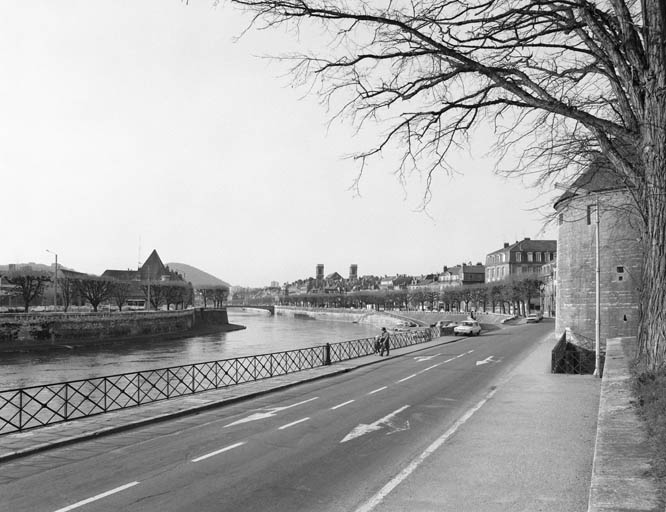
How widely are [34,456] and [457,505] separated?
802 cm

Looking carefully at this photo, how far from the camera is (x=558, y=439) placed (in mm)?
10961

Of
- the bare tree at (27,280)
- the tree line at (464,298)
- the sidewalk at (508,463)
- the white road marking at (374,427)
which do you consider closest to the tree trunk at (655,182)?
the sidewalk at (508,463)

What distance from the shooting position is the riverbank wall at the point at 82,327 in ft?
172

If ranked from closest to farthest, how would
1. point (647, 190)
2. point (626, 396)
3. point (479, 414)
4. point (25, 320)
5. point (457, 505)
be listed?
point (457, 505), point (647, 190), point (626, 396), point (479, 414), point (25, 320)

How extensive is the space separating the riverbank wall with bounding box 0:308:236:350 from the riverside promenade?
4223 cm

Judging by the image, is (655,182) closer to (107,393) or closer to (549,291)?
(107,393)

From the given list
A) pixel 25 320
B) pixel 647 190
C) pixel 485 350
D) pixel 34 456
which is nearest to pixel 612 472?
pixel 647 190

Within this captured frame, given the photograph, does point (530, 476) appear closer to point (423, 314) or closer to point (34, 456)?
point (34, 456)

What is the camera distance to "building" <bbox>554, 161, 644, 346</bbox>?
35.3 metres

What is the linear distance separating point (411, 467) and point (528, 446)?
8.55 ft

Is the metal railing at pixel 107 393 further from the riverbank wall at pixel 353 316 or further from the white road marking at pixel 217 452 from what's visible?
→ the riverbank wall at pixel 353 316

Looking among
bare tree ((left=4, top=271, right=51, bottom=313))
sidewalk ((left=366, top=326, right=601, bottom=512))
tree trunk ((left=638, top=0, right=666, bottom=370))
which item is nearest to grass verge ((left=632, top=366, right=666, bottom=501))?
tree trunk ((left=638, top=0, right=666, bottom=370))

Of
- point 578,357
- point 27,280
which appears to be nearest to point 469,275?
point 27,280

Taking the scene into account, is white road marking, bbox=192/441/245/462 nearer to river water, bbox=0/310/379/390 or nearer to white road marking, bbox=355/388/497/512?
white road marking, bbox=355/388/497/512
